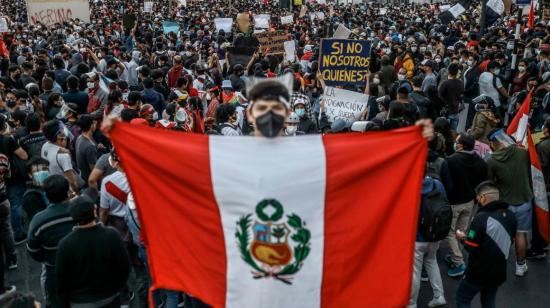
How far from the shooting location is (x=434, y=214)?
5.11 metres

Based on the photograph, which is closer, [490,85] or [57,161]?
[57,161]

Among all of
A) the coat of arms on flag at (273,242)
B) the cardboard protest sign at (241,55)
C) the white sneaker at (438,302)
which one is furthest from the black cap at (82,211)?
the cardboard protest sign at (241,55)

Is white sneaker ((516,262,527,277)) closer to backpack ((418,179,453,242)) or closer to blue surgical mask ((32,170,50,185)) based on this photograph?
backpack ((418,179,453,242))

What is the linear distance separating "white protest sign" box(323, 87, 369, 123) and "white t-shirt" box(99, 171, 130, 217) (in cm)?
409

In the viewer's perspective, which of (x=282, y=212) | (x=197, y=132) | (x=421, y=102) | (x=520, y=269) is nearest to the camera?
(x=282, y=212)

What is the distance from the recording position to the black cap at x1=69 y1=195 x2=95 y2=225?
3811 millimetres

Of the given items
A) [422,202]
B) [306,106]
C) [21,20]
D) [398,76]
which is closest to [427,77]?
[398,76]

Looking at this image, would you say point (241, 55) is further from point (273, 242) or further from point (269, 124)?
point (273, 242)

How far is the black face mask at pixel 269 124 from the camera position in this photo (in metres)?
3.05

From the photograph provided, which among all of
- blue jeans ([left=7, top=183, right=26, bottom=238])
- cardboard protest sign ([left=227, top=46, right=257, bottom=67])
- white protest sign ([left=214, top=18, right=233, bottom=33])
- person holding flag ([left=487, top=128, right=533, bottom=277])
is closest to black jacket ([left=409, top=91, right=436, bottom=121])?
person holding flag ([left=487, top=128, right=533, bottom=277])

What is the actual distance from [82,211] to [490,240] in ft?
10.6

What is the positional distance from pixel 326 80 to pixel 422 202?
3896 mm

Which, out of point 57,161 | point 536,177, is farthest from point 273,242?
point 536,177

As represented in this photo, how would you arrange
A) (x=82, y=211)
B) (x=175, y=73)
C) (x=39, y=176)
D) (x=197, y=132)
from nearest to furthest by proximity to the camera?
(x=82, y=211)
(x=39, y=176)
(x=197, y=132)
(x=175, y=73)
